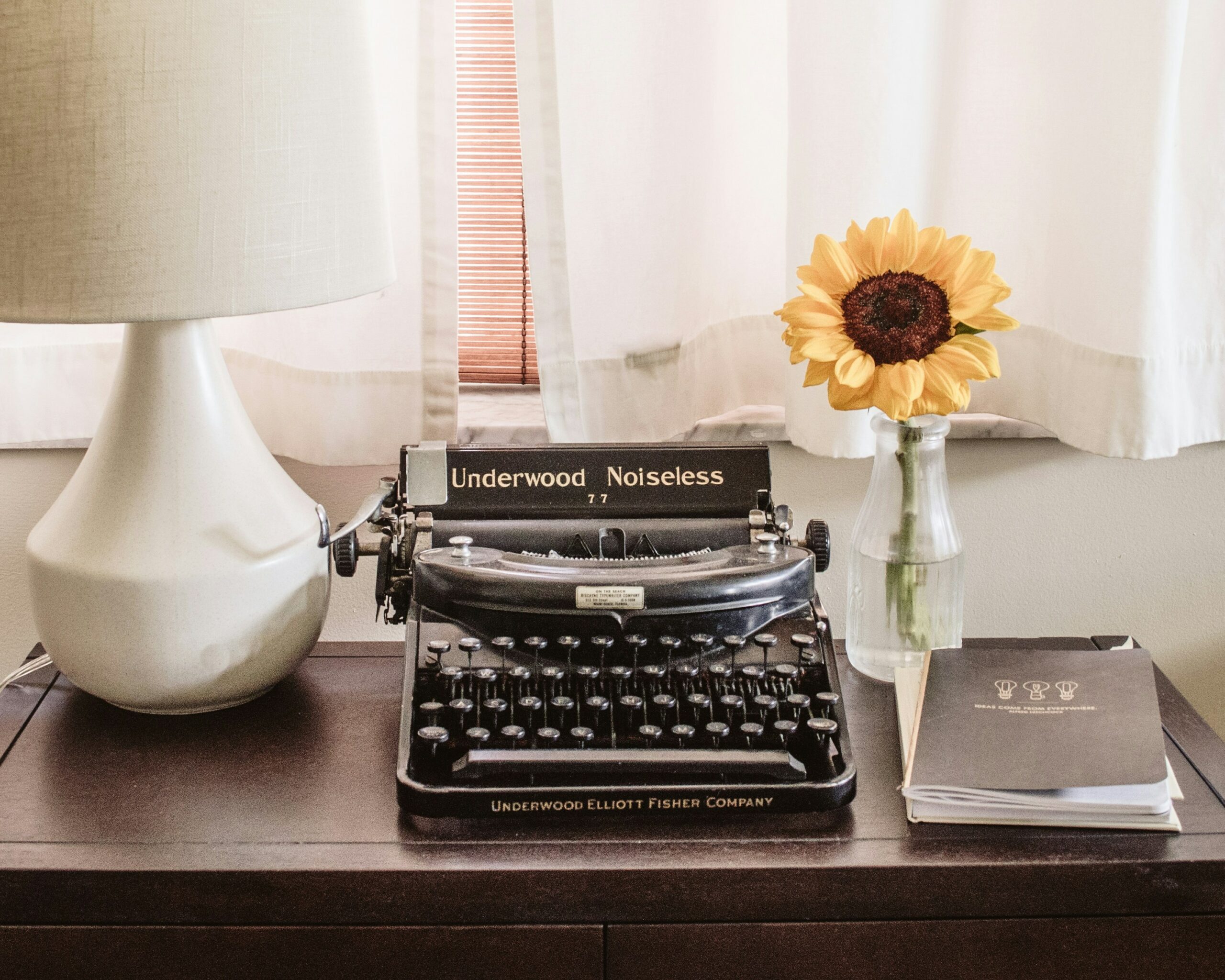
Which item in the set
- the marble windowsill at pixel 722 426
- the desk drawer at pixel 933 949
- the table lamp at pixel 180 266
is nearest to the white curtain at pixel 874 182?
the marble windowsill at pixel 722 426

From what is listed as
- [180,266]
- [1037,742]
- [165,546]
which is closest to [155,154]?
[180,266]

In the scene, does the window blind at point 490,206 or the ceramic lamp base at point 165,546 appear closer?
the ceramic lamp base at point 165,546

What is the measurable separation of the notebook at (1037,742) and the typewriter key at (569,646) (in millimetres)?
270

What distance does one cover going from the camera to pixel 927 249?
3.09 feet

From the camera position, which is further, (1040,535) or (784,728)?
(1040,535)

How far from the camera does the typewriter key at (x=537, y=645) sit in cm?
93

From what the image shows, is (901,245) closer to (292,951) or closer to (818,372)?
(818,372)

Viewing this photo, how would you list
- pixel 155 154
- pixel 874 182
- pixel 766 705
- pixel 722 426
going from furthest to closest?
pixel 722 426, pixel 874 182, pixel 766 705, pixel 155 154

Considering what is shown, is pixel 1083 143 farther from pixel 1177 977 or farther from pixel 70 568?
pixel 70 568

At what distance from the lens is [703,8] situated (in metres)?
1.15

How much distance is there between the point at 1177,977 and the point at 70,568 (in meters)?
0.89

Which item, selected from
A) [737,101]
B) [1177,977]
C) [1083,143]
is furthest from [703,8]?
[1177,977]

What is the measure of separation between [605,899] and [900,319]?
19.9 inches

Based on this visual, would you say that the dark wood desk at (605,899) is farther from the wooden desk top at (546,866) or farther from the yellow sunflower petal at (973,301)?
the yellow sunflower petal at (973,301)
